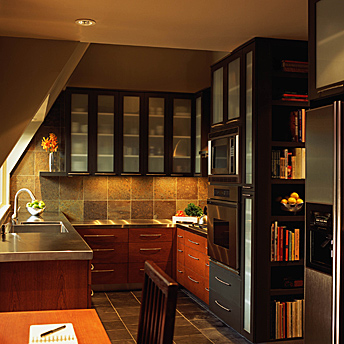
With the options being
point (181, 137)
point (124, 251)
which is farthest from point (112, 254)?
point (181, 137)

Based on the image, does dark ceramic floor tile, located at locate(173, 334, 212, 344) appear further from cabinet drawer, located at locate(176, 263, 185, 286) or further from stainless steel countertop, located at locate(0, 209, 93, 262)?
cabinet drawer, located at locate(176, 263, 185, 286)

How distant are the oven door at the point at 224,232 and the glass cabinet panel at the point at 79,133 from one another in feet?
6.65

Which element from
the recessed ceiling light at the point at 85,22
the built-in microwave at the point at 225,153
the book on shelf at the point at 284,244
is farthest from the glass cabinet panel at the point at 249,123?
the recessed ceiling light at the point at 85,22

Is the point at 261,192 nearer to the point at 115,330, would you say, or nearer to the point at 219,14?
the point at 219,14

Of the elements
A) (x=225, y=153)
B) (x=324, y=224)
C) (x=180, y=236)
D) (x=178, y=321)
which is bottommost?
(x=178, y=321)

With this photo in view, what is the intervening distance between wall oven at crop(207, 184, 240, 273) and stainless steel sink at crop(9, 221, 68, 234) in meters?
1.52

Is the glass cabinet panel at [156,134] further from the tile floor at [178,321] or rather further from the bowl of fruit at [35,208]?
the tile floor at [178,321]

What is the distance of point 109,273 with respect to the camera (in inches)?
228

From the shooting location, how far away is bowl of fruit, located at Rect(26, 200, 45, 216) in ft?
18.9

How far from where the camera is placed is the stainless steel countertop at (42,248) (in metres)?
2.97

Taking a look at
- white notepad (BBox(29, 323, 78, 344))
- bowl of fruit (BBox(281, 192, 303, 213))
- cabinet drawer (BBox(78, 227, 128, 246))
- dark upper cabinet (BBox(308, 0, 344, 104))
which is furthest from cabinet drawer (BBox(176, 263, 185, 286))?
white notepad (BBox(29, 323, 78, 344))

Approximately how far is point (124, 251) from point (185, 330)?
1.71 m

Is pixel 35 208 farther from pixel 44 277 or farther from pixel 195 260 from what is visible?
pixel 44 277

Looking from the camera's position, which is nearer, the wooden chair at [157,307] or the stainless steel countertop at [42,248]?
the wooden chair at [157,307]
